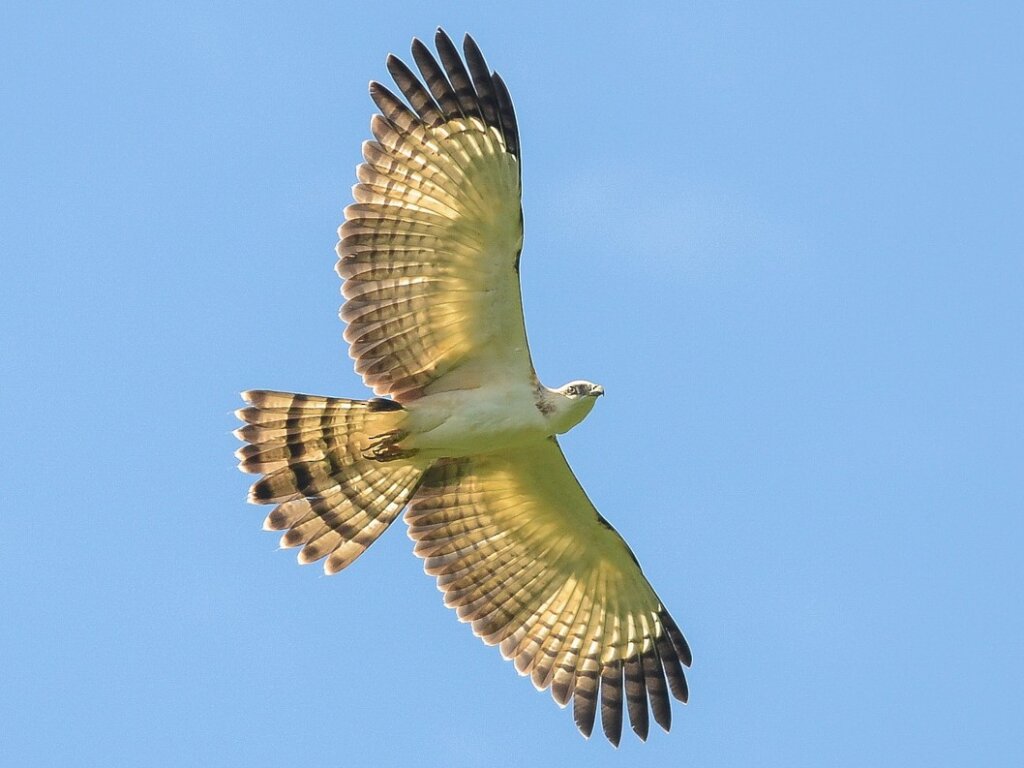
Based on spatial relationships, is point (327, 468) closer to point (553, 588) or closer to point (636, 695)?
point (553, 588)

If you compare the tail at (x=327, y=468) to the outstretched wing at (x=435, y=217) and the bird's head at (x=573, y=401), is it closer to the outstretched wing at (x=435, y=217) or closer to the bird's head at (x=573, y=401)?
the outstretched wing at (x=435, y=217)

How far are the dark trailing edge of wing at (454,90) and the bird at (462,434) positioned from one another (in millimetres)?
16

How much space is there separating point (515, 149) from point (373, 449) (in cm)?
283

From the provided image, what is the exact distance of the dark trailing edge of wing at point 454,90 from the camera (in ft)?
46.9

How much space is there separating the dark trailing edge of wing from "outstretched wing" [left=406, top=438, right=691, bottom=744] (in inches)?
131

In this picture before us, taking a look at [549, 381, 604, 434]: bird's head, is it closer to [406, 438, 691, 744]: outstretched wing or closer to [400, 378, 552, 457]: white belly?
[400, 378, 552, 457]: white belly

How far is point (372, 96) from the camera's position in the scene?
1448 centimetres

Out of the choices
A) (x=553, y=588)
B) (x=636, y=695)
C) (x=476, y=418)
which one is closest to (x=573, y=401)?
(x=476, y=418)

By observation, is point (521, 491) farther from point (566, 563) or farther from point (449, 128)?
point (449, 128)

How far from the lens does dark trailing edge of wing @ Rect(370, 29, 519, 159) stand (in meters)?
14.3

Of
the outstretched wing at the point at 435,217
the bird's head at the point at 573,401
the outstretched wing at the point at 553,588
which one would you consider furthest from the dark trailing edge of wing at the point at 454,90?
the outstretched wing at the point at 553,588

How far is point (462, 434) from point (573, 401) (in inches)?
39.8

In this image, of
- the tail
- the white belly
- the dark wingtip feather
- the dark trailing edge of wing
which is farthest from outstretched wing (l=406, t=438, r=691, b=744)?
the dark trailing edge of wing

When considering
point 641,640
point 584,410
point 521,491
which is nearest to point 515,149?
point 584,410
